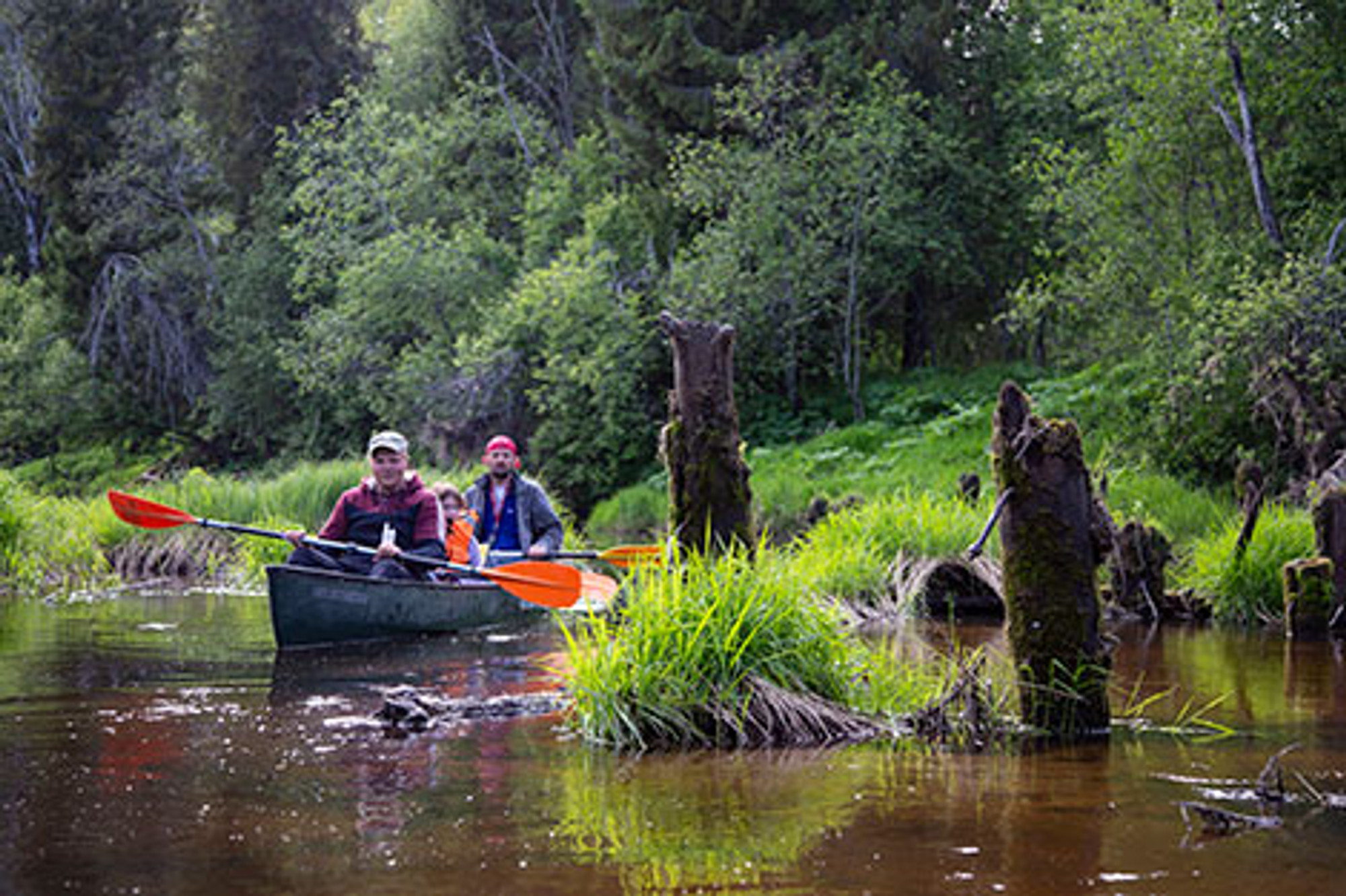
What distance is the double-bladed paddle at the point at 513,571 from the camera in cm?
959

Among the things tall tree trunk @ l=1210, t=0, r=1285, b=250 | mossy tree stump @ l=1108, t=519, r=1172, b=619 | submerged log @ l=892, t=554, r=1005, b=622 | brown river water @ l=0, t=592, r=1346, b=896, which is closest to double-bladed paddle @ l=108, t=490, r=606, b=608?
brown river water @ l=0, t=592, r=1346, b=896

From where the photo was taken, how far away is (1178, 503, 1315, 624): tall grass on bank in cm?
1191

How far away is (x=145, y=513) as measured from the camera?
1184 cm

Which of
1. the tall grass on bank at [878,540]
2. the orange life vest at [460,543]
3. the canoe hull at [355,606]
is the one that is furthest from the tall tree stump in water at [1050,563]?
the orange life vest at [460,543]

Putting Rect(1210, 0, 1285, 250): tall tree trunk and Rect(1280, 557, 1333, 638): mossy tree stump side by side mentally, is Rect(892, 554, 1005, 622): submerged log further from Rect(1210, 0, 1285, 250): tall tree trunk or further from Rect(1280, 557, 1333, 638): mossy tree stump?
Rect(1210, 0, 1285, 250): tall tree trunk

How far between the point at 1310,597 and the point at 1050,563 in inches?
210

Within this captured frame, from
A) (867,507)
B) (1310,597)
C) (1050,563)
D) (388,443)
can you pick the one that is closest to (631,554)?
(388,443)

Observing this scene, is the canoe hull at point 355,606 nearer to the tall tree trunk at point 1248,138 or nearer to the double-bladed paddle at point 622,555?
the double-bladed paddle at point 622,555

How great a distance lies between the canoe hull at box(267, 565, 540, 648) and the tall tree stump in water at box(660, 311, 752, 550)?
321 cm

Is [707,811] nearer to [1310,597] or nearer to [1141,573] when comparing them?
[1310,597]

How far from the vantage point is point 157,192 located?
35125 mm

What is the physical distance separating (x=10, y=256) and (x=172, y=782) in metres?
35.8

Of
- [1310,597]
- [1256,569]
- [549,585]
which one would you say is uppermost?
[549,585]

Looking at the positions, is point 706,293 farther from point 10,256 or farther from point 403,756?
point 10,256
